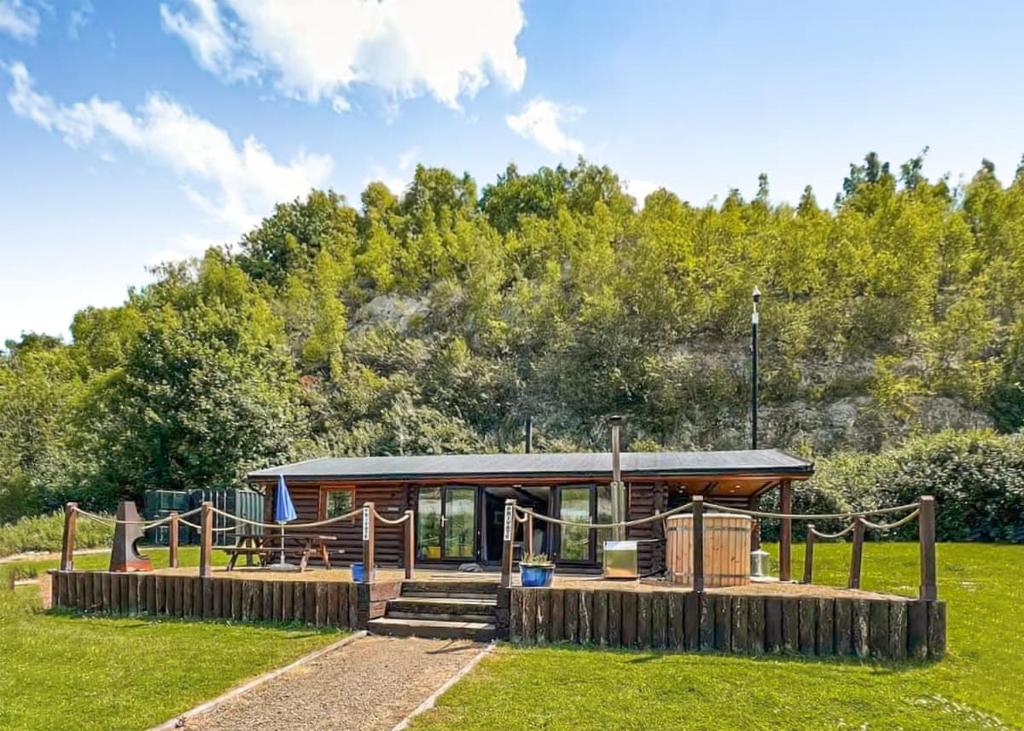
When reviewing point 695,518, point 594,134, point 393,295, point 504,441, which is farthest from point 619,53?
point 393,295

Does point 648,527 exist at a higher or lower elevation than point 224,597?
higher

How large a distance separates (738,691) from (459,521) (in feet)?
22.3

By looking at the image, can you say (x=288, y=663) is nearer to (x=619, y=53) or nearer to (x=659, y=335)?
(x=619, y=53)

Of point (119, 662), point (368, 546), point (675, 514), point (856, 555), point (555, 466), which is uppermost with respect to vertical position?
point (555, 466)

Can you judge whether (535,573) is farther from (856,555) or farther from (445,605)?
(856,555)

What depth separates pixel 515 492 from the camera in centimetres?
1265

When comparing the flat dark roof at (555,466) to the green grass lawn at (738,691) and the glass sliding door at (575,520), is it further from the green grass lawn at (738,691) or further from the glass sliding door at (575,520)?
the green grass lawn at (738,691)

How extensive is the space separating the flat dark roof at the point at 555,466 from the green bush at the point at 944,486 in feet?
18.6

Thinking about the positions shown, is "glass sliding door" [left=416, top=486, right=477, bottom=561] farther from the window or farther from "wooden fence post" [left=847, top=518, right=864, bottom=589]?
"wooden fence post" [left=847, top=518, right=864, bottom=589]

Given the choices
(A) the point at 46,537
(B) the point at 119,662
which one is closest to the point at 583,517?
(B) the point at 119,662

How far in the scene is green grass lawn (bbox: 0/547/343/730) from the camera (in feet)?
18.8

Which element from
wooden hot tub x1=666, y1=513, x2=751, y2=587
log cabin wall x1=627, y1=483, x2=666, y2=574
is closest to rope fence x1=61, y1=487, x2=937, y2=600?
wooden hot tub x1=666, y1=513, x2=751, y2=587

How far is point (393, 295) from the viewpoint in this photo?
118 feet

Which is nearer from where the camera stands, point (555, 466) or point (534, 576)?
point (534, 576)
